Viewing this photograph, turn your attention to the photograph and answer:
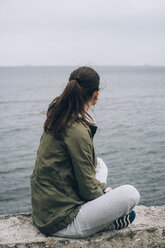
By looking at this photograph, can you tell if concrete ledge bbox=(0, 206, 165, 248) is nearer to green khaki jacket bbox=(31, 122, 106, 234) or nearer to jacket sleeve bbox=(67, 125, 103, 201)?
green khaki jacket bbox=(31, 122, 106, 234)

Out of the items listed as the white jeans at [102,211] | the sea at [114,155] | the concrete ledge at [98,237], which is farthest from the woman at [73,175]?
the sea at [114,155]

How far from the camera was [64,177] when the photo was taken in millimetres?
3246

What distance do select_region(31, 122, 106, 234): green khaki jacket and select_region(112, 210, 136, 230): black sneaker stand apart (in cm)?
49

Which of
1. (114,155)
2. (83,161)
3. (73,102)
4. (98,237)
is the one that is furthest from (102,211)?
(114,155)

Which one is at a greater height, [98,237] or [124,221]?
[124,221]

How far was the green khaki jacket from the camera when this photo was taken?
3111 mm

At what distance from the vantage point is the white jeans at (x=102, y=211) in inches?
130

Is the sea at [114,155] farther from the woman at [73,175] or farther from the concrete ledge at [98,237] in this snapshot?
the concrete ledge at [98,237]

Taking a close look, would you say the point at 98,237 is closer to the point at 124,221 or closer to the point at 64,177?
the point at 124,221

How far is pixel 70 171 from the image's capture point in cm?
325

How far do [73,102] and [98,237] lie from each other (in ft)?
5.49

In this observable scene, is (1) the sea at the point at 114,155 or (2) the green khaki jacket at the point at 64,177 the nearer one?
(2) the green khaki jacket at the point at 64,177

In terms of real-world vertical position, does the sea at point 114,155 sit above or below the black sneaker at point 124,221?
below

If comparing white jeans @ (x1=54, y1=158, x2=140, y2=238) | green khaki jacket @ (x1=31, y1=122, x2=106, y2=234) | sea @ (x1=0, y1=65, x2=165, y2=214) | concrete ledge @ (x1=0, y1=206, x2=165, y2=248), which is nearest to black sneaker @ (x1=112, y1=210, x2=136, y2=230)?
concrete ledge @ (x1=0, y1=206, x2=165, y2=248)
